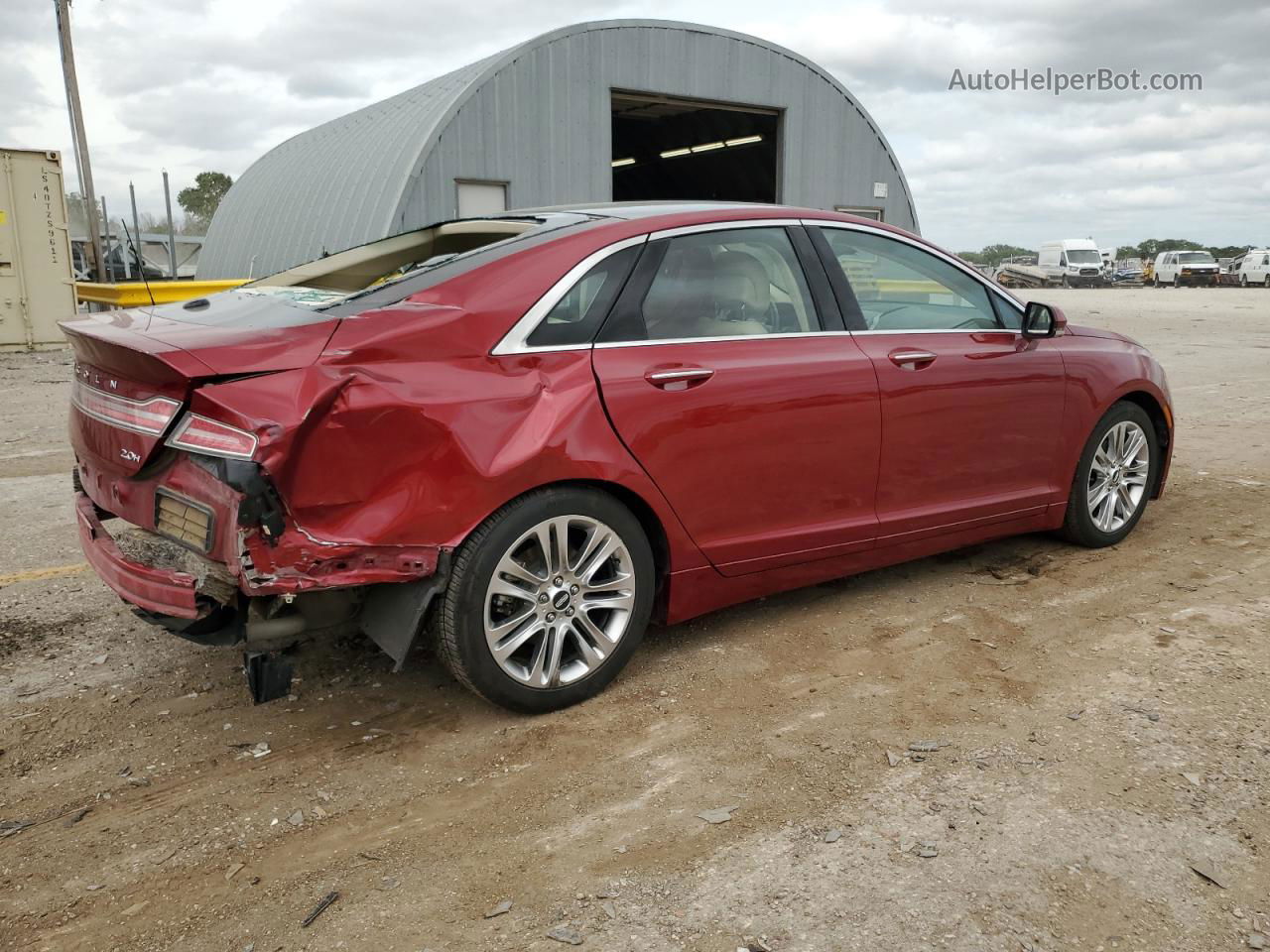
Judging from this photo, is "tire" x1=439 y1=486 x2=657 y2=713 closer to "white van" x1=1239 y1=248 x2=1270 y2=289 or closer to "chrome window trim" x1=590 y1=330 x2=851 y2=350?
"chrome window trim" x1=590 y1=330 x2=851 y2=350

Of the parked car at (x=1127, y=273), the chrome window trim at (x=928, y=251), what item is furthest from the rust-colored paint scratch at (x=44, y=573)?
the parked car at (x=1127, y=273)

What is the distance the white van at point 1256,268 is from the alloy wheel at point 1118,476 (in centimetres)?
4846

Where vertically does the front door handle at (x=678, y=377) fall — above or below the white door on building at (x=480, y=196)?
below

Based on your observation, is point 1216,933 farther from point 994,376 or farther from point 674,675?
point 994,376

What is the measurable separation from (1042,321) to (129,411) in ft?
12.0

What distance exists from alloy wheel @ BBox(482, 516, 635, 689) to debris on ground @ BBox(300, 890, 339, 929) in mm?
873

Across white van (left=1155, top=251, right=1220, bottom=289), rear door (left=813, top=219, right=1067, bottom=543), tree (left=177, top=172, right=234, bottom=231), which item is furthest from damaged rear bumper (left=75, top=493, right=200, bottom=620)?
tree (left=177, top=172, right=234, bottom=231)

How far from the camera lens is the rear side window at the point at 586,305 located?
324 cm

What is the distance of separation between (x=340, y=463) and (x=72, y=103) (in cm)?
2365

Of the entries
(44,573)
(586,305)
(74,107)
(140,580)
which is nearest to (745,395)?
(586,305)

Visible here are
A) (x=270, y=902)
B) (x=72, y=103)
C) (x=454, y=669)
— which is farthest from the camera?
(x=72, y=103)

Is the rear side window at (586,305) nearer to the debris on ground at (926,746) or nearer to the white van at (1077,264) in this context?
the debris on ground at (926,746)

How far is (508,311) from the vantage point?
316 centimetres

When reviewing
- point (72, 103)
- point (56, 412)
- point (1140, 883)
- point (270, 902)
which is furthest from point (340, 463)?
point (72, 103)
